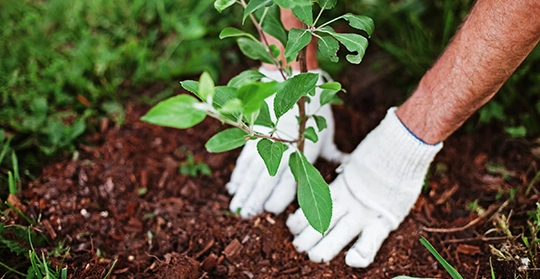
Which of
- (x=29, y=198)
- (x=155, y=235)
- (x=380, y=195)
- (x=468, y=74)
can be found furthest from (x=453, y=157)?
(x=29, y=198)

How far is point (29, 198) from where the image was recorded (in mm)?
1568

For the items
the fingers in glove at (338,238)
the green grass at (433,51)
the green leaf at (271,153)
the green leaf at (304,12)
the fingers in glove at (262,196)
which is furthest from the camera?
the green grass at (433,51)

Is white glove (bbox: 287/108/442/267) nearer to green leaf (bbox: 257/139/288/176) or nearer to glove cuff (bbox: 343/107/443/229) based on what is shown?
glove cuff (bbox: 343/107/443/229)

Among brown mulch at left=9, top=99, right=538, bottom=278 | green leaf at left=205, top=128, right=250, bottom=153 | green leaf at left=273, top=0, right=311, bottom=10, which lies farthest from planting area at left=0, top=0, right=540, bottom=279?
green leaf at left=273, top=0, right=311, bottom=10

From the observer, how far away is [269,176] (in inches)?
61.9

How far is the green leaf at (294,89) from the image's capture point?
110 centimetres

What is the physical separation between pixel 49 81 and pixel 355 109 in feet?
4.04

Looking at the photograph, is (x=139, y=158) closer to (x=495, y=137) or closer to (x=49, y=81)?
(x=49, y=81)

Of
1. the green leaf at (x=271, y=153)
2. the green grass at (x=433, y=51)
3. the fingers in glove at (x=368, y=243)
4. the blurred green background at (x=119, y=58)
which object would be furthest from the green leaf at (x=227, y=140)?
the green grass at (x=433, y=51)

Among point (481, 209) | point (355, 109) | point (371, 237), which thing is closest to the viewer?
point (371, 237)

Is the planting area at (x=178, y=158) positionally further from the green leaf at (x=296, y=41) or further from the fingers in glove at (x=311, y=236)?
the green leaf at (x=296, y=41)

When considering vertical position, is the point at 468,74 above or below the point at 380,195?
above

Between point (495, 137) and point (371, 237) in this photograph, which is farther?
point (495, 137)

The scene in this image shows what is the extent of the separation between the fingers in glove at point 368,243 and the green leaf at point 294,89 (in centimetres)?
53
